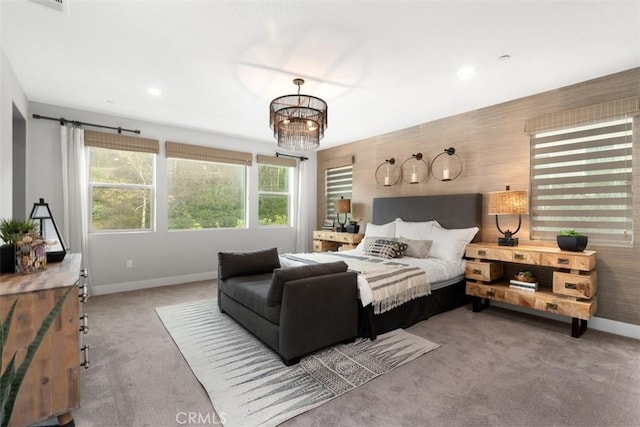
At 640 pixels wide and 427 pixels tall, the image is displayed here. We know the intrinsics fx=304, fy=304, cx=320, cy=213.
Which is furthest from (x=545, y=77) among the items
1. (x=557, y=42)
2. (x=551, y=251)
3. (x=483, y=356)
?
(x=483, y=356)

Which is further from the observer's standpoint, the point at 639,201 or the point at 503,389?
the point at 639,201

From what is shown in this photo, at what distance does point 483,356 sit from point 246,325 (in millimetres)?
2053

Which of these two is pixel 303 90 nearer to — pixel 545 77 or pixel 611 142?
pixel 545 77

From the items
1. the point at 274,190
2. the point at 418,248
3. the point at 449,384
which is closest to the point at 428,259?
the point at 418,248

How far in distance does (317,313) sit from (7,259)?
2.00m

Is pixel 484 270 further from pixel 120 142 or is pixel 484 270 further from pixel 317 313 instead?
pixel 120 142

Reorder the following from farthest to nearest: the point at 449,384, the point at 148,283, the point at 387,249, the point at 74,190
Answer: the point at 148,283
the point at 74,190
the point at 387,249
the point at 449,384

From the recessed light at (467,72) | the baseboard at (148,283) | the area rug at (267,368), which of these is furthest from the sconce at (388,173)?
the baseboard at (148,283)

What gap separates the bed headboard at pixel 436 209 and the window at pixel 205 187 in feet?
8.18

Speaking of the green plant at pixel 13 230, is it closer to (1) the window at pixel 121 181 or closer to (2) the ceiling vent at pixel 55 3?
(2) the ceiling vent at pixel 55 3

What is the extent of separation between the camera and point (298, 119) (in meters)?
2.90

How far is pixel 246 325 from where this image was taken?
284 centimetres

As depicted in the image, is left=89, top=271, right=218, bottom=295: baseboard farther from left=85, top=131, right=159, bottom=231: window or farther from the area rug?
the area rug

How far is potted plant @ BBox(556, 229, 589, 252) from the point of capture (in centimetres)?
288
